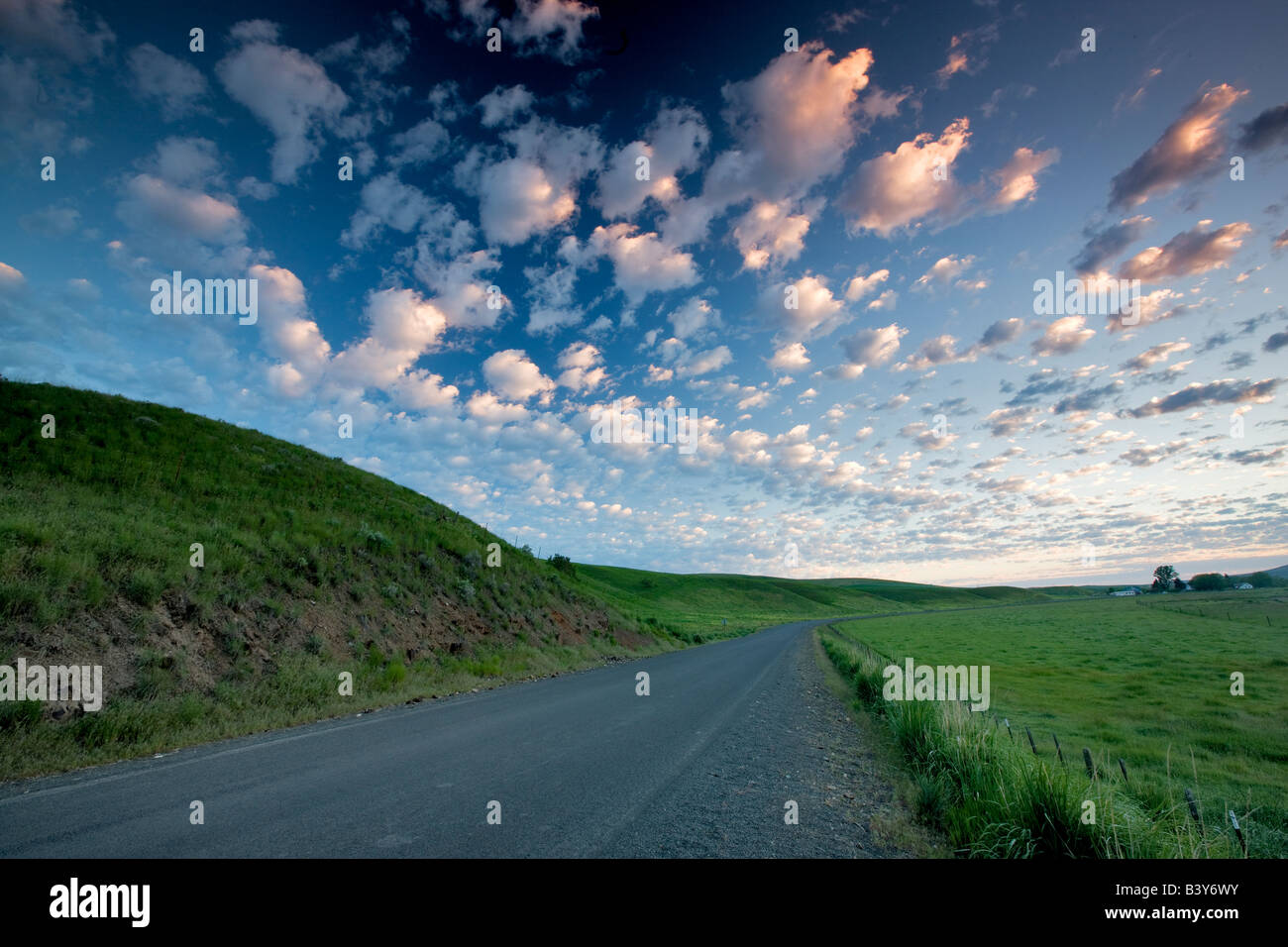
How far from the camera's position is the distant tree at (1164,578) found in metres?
181

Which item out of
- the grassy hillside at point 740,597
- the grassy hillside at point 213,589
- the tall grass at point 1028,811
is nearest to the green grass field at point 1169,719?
the tall grass at point 1028,811

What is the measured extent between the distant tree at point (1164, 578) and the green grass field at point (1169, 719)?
194358 mm

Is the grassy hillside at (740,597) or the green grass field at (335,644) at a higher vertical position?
the green grass field at (335,644)

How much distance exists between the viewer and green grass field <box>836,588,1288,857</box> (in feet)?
23.2

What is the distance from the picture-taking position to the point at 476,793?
223 inches

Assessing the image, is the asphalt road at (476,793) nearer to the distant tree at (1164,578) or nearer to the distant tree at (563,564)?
the distant tree at (563,564)

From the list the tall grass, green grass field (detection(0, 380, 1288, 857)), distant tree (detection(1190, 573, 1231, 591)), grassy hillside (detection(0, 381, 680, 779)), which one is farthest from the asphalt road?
distant tree (detection(1190, 573, 1231, 591))

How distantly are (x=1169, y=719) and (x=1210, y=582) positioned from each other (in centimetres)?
21580

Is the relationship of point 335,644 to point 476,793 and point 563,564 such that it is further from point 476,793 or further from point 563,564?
point 563,564

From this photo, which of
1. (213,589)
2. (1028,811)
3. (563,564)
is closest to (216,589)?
A: (213,589)

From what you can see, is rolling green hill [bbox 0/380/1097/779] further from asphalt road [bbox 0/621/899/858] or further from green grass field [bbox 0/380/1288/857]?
asphalt road [bbox 0/621/899/858]

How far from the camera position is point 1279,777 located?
9461mm
